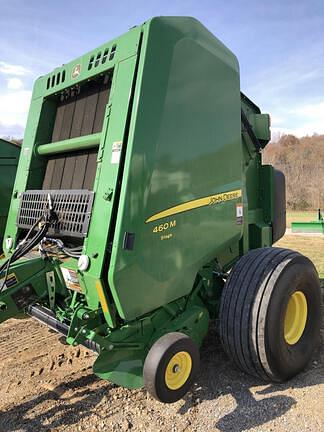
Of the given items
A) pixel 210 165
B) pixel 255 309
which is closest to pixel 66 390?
pixel 255 309

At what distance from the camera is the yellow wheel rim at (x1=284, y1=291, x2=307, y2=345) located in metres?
3.29

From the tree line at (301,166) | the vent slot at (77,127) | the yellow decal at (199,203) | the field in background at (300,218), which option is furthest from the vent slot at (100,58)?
the tree line at (301,166)

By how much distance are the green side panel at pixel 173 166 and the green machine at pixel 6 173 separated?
3.83 meters

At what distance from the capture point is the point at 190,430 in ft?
8.49

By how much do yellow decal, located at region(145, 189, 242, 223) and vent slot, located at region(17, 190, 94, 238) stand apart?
0.49m

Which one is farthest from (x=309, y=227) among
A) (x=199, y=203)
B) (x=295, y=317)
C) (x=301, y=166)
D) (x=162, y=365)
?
(x=301, y=166)

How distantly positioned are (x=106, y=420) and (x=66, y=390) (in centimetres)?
55

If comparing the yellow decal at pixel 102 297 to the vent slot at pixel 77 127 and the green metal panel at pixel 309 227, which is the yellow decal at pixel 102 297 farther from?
the green metal panel at pixel 309 227

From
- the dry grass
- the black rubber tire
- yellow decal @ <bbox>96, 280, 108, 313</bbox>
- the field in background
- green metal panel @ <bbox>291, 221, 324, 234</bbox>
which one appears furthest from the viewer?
the field in background

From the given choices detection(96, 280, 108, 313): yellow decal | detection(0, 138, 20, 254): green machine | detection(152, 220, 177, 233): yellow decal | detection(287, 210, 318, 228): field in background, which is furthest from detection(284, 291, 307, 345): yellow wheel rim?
detection(287, 210, 318, 228): field in background

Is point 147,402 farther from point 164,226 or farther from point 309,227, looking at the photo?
point 309,227

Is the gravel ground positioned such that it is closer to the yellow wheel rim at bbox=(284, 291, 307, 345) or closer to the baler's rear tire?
the baler's rear tire

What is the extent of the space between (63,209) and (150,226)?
2.61 ft

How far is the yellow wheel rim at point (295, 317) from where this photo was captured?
329 centimetres
